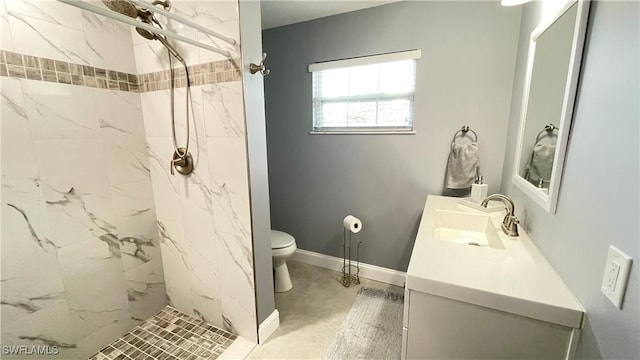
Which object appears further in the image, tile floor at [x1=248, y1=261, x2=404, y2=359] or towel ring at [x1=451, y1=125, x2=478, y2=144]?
towel ring at [x1=451, y1=125, x2=478, y2=144]

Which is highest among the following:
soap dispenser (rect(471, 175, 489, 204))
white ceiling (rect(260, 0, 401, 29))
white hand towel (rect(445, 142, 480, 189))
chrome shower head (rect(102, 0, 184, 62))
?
white ceiling (rect(260, 0, 401, 29))

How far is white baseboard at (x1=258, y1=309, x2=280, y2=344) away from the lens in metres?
1.71

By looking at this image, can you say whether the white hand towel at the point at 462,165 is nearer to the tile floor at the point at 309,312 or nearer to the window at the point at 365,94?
the window at the point at 365,94

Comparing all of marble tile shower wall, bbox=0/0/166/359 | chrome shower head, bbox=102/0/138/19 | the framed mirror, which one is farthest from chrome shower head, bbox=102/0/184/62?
the framed mirror

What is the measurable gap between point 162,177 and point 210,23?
104 centimetres

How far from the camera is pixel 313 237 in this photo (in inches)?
107

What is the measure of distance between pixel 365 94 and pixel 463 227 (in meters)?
1.32

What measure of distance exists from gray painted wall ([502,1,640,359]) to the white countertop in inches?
2.1

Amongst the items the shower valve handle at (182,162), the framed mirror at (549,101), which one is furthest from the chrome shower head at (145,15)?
the framed mirror at (549,101)

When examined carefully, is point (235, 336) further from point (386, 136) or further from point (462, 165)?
point (462, 165)

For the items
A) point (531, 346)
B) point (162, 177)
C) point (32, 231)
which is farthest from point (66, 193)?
point (531, 346)

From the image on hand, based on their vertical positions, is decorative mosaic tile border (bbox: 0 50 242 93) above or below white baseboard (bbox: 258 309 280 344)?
above

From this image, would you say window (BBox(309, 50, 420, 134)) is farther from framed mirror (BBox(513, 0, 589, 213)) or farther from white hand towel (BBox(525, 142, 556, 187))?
white hand towel (BBox(525, 142, 556, 187))

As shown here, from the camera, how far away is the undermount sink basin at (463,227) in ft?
5.21
